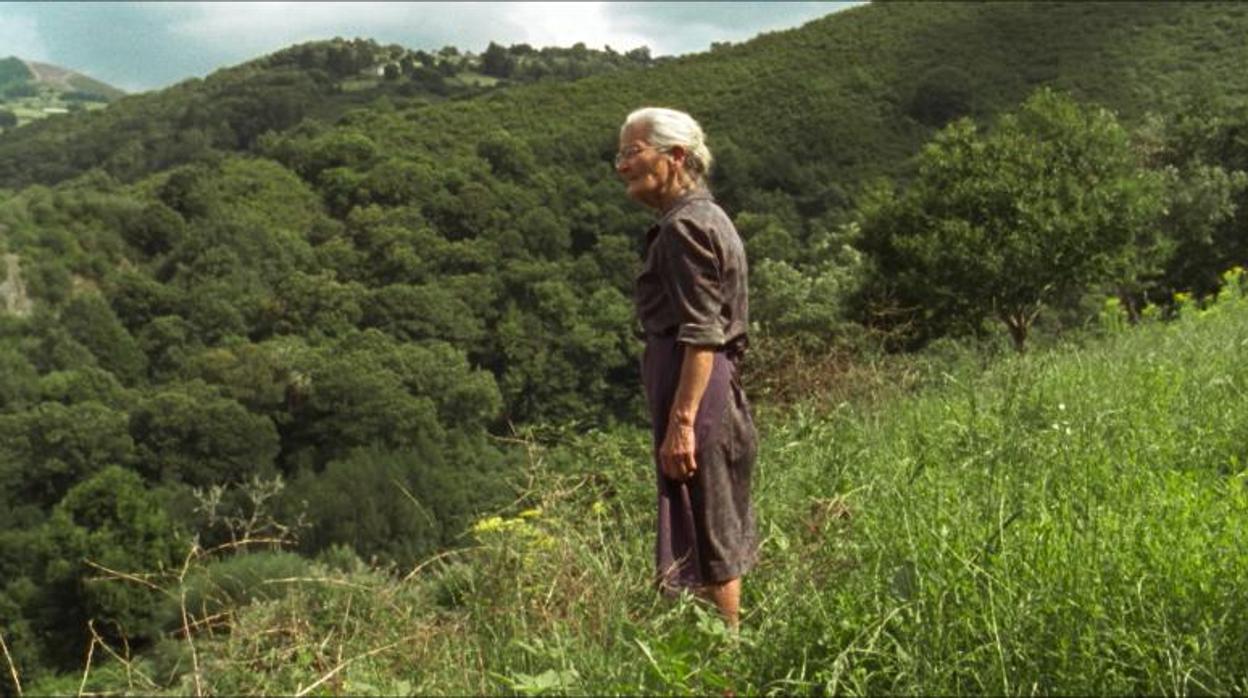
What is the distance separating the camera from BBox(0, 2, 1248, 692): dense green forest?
18.2 meters

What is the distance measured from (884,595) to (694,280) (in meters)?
0.79

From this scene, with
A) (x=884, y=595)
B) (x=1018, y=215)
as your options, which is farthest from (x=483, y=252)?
(x=884, y=595)

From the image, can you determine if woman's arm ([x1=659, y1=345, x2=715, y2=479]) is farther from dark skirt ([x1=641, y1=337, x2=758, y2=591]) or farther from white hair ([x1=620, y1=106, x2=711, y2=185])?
white hair ([x1=620, y1=106, x2=711, y2=185])

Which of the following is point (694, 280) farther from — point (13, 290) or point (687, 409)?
point (13, 290)

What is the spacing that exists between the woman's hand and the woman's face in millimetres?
549

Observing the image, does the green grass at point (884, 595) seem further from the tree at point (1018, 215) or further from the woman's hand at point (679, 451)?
the tree at point (1018, 215)

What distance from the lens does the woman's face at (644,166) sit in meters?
2.67

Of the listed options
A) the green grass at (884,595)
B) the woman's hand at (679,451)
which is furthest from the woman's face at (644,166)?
the green grass at (884,595)

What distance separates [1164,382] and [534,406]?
53045 millimetres

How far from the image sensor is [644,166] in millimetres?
2674

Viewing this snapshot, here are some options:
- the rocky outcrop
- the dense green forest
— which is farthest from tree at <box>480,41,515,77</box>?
the rocky outcrop

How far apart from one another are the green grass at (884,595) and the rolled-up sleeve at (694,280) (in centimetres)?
56

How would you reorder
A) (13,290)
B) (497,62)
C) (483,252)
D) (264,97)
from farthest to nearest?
1. (497,62)
2. (264,97)
3. (483,252)
4. (13,290)

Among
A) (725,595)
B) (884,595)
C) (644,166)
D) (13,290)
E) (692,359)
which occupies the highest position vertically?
(644,166)
